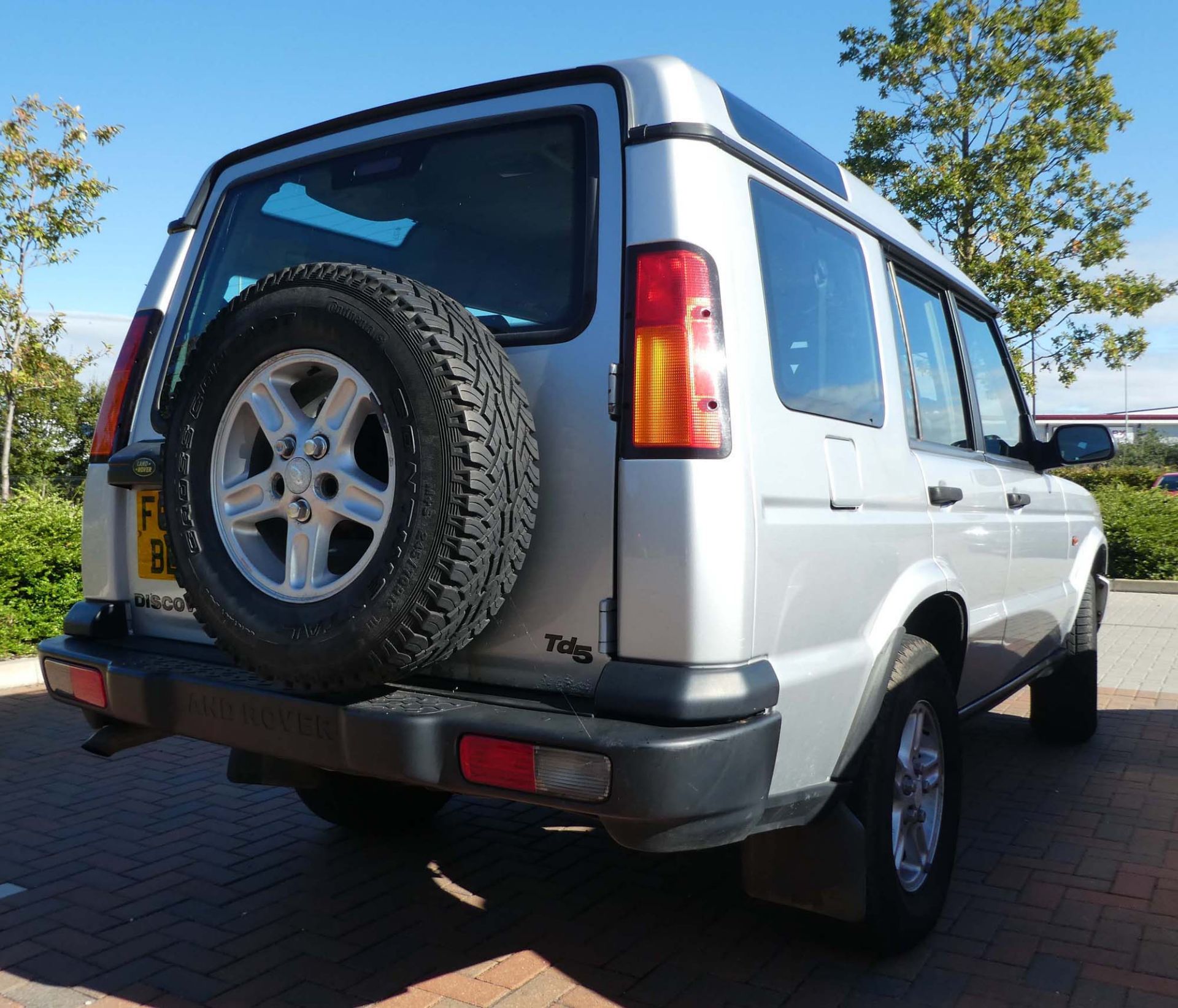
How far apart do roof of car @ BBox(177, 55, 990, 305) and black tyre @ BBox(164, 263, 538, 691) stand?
0.63 m

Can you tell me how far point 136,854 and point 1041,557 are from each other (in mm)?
3631

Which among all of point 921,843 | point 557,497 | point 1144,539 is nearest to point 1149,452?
point 1144,539

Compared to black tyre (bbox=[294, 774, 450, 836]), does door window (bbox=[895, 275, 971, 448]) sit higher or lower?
higher

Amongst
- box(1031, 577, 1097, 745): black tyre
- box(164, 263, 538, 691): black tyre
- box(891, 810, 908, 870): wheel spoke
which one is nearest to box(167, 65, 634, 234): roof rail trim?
box(164, 263, 538, 691): black tyre

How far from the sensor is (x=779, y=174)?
2.64 metres

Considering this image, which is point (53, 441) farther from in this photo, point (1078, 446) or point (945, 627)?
point (945, 627)

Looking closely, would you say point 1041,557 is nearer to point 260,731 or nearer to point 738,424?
point 738,424

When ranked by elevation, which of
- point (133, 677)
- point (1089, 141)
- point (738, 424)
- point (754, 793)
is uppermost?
point (1089, 141)

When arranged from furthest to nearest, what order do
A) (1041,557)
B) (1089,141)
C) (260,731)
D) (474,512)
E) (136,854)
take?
(1089,141) → (1041,557) → (136,854) → (260,731) → (474,512)

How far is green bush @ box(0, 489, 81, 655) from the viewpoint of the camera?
270 inches

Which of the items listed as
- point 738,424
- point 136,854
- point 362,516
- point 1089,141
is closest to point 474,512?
point 362,516

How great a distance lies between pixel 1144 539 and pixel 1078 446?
8.57 metres

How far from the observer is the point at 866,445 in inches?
111

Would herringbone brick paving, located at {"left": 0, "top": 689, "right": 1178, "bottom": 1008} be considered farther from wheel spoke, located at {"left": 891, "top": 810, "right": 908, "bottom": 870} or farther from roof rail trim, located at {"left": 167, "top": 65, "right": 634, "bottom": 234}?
roof rail trim, located at {"left": 167, "top": 65, "right": 634, "bottom": 234}
